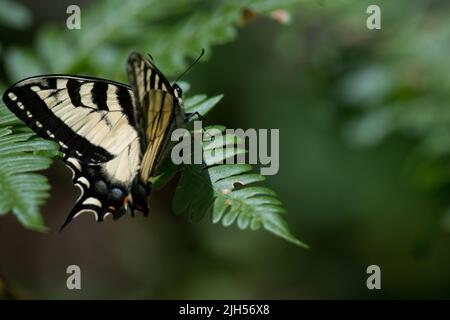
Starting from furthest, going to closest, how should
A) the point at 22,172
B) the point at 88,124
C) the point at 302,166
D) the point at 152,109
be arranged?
the point at 302,166 < the point at 88,124 < the point at 152,109 < the point at 22,172

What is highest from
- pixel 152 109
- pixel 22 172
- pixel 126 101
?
pixel 126 101

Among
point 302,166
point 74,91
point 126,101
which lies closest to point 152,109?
point 126,101

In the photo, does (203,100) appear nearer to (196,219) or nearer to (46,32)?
(196,219)

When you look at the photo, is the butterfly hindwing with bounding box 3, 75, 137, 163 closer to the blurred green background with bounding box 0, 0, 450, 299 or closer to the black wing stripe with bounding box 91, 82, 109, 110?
the black wing stripe with bounding box 91, 82, 109, 110

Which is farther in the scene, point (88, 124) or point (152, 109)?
point (88, 124)

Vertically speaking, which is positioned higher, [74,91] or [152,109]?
[74,91]

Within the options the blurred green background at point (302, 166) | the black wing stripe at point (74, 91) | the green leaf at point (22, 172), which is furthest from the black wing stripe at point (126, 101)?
the blurred green background at point (302, 166)

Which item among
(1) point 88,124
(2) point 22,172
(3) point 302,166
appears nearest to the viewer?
(2) point 22,172

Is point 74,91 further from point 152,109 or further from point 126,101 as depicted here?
point 152,109

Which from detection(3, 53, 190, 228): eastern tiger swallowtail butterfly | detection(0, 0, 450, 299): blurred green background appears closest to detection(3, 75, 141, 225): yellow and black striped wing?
detection(3, 53, 190, 228): eastern tiger swallowtail butterfly
